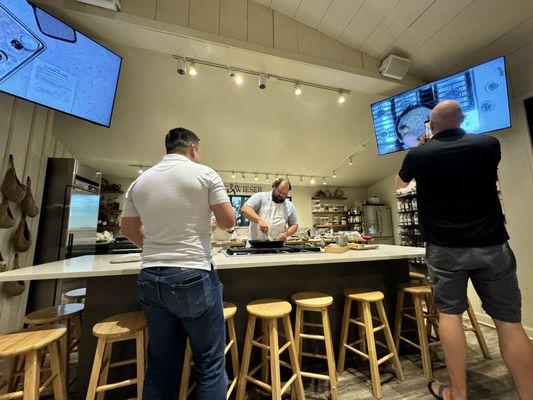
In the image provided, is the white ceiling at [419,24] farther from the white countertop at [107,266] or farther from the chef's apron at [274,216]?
the white countertop at [107,266]

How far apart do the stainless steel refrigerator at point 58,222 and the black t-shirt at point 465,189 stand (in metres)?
3.91

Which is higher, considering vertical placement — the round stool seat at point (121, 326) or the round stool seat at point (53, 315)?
the round stool seat at point (121, 326)

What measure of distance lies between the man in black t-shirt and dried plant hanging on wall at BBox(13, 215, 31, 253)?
147 inches

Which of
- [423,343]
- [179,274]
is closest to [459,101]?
[423,343]

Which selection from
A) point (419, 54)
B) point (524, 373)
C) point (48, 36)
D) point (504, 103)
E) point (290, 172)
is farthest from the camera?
point (290, 172)

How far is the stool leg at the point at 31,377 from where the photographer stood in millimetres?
1126

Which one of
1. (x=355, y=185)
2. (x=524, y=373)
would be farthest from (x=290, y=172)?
(x=524, y=373)

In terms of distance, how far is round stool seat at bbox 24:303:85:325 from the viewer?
5.23 ft

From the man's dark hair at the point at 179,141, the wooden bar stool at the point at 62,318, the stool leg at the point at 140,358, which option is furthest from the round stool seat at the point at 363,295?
the wooden bar stool at the point at 62,318

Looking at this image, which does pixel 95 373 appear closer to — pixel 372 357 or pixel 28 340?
pixel 28 340

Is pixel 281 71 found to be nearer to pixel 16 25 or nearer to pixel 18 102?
pixel 16 25

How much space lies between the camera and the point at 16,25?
1.88 m

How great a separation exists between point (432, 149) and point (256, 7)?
248 cm

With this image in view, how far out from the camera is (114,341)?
135 cm
